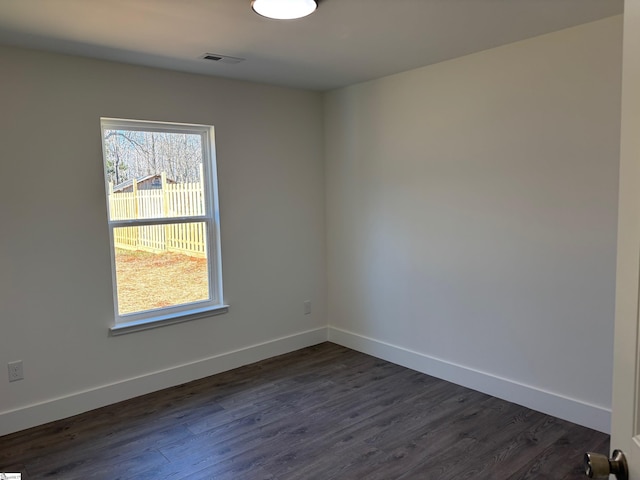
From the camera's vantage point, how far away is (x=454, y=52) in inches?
123

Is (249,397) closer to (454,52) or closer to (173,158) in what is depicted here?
(173,158)

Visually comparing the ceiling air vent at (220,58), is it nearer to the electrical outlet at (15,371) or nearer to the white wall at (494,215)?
the white wall at (494,215)

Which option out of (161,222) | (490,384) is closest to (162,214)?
(161,222)

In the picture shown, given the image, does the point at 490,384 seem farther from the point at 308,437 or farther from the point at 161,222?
the point at 161,222

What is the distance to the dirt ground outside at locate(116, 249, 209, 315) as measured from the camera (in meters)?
3.40

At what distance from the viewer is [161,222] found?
356 centimetres

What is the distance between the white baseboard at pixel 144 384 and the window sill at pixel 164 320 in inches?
14.7

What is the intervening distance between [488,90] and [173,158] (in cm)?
245

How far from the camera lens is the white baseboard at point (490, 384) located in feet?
9.12

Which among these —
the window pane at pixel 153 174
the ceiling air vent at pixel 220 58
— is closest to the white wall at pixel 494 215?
the ceiling air vent at pixel 220 58

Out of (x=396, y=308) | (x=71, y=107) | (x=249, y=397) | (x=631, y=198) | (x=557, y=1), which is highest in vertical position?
(x=557, y=1)

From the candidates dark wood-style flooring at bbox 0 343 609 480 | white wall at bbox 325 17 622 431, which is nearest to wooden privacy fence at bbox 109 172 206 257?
dark wood-style flooring at bbox 0 343 609 480

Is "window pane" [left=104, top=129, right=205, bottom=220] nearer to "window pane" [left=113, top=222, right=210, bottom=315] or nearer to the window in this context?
the window

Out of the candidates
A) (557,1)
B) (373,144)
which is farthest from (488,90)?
(373,144)
